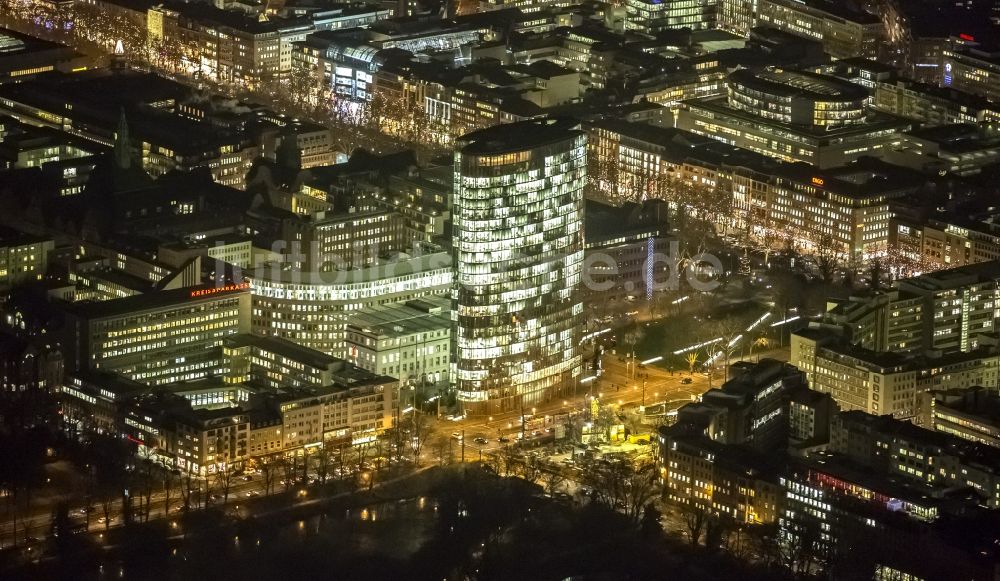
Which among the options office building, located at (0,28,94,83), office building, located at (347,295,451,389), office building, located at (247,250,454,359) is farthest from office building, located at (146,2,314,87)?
office building, located at (347,295,451,389)

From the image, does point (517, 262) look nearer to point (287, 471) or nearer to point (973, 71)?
point (287, 471)

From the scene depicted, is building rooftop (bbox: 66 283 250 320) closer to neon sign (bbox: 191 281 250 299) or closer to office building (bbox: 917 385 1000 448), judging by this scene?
neon sign (bbox: 191 281 250 299)

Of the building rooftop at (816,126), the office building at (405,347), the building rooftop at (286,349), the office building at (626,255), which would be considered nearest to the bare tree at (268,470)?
the building rooftop at (286,349)

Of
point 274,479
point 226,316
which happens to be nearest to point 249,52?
point 226,316

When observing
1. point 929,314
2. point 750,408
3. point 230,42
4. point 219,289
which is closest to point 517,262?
point 750,408

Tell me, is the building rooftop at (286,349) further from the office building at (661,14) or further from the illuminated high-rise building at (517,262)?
the office building at (661,14)
